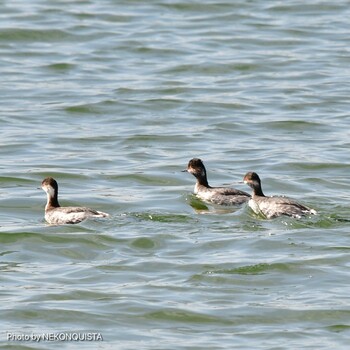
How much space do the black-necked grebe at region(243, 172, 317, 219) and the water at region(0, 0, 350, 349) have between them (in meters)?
0.17

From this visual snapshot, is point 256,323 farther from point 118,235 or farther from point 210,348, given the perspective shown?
point 118,235

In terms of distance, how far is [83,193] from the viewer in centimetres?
1789

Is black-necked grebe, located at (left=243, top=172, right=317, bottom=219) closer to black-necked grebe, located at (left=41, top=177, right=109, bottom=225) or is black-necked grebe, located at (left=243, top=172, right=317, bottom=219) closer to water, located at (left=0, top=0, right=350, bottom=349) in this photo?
water, located at (left=0, top=0, right=350, bottom=349)

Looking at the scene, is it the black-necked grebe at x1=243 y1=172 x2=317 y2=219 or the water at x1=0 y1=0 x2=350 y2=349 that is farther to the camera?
the black-necked grebe at x1=243 y1=172 x2=317 y2=219

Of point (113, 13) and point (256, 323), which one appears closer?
point (256, 323)

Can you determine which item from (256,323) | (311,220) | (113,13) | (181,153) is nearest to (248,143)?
(181,153)

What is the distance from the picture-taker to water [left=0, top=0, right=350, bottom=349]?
12.7 meters

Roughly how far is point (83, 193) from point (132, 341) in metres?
6.04

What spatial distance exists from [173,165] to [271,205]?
345 cm

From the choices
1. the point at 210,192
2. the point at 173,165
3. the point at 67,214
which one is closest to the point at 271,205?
the point at 210,192

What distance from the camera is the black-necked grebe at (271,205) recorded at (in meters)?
16.0

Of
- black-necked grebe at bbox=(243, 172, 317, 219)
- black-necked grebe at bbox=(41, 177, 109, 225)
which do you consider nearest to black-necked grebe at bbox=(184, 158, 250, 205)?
black-necked grebe at bbox=(243, 172, 317, 219)

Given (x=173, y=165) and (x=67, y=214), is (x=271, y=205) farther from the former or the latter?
(x=173, y=165)

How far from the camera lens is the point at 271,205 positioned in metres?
16.3
